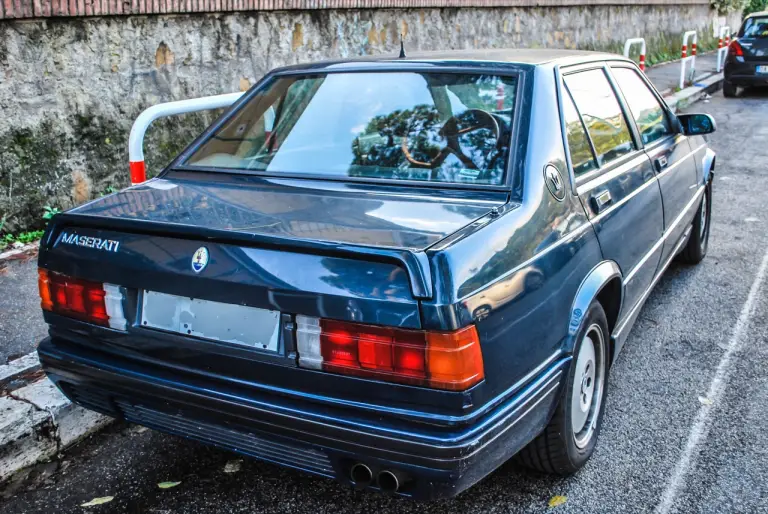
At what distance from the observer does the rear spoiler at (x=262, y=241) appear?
6.86 ft

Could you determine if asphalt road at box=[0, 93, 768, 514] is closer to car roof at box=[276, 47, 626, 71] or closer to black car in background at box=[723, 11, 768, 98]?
car roof at box=[276, 47, 626, 71]

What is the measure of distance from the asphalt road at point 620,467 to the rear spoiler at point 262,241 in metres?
1.02

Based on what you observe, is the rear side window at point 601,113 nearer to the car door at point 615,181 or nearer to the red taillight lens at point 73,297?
the car door at point 615,181

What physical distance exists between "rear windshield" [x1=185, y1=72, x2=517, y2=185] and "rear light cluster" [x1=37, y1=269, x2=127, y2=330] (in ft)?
2.76

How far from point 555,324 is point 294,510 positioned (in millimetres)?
1173

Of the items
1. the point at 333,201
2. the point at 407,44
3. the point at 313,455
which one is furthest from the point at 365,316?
the point at 407,44

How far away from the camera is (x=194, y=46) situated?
22.2 feet

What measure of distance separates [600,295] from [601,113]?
886 millimetres

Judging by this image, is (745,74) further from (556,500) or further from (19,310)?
(19,310)

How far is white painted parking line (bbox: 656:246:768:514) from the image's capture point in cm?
288

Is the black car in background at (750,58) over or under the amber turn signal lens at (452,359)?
over

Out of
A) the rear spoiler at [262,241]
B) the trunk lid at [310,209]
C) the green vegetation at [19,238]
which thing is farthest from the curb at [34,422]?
the green vegetation at [19,238]

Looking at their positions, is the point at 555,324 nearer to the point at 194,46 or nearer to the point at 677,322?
the point at 677,322

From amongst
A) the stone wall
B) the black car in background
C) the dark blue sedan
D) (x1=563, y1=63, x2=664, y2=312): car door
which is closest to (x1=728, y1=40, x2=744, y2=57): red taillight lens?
the black car in background
